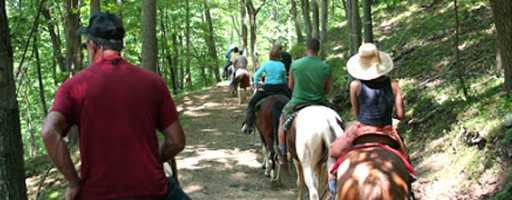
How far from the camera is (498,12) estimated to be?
6477 millimetres

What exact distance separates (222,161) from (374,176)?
22.8ft

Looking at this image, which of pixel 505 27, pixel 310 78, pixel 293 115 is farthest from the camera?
pixel 310 78

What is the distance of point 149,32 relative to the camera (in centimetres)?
914

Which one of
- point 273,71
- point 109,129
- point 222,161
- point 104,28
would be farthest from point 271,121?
point 109,129

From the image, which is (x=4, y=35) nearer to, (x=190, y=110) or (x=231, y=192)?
(x=231, y=192)

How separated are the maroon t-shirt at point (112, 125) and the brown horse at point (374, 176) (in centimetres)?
183

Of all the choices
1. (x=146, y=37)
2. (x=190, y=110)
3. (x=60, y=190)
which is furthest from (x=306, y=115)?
(x=190, y=110)

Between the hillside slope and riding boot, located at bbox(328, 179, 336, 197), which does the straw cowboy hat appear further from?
the hillside slope

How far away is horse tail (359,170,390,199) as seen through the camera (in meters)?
3.64

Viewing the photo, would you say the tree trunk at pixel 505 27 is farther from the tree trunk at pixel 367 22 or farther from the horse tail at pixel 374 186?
the horse tail at pixel 374 186

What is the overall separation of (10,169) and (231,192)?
4528mm

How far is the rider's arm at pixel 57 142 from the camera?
2561mm

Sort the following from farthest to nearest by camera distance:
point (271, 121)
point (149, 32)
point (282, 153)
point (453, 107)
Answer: point (149, 32), point (271, 121), point (453, 107), point (282, 153)

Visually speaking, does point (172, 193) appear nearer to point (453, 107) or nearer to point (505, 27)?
point (505, 27)
